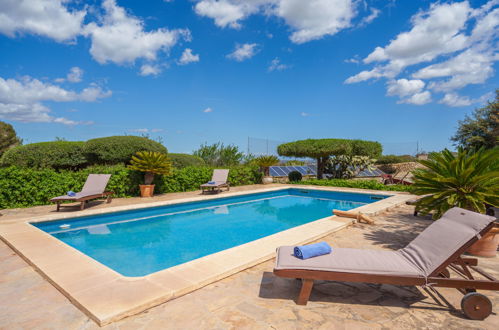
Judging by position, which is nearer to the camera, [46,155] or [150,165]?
[150,165]

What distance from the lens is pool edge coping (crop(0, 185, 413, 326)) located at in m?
2.88

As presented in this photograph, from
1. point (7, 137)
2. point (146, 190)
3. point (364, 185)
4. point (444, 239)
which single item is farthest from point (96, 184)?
point (7, 137)

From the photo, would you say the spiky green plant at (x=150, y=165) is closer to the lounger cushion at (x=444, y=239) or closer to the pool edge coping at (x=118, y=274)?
the pool edge coping at (x=118, y=274)

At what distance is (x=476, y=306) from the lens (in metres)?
2.63

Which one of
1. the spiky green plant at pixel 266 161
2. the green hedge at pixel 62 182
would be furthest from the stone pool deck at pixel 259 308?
the spiky green plant at pixel 266 161

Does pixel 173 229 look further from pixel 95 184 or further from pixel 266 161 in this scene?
pixel 266 161

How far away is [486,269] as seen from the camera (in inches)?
153

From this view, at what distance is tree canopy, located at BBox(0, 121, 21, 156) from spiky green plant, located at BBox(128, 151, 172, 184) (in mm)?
25378

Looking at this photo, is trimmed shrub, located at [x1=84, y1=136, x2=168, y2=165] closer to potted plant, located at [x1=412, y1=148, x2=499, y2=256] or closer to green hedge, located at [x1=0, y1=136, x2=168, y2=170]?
green hedge, located at [x1=0, y1=136, x2=168, y2=170]

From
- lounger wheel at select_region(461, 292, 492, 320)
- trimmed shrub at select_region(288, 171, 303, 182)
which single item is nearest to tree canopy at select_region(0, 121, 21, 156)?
trimmed shrub at select_region(288, 171, 303, 182)

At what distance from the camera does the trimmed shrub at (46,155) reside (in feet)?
47.4

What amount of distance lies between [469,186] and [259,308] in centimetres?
408

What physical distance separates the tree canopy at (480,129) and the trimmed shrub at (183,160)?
19.5m

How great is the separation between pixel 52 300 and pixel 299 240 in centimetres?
385
